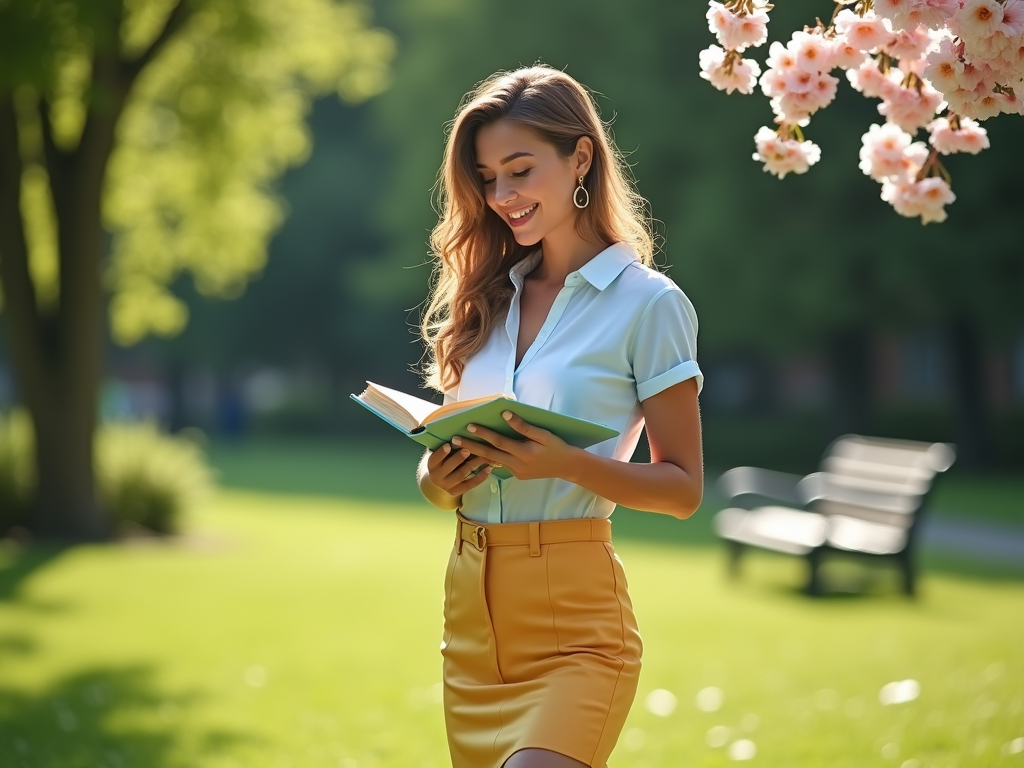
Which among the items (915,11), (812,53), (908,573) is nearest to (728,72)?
(812,53)

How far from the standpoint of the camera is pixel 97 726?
6.85m

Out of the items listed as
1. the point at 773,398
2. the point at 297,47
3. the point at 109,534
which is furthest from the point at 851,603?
the point at 773,398

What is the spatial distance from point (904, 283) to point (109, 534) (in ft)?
49.4

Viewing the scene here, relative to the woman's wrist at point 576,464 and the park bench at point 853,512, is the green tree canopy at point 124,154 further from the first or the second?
the woman's wrist at point 576,464

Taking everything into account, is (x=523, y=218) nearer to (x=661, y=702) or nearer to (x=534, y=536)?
(x=534, y=536)

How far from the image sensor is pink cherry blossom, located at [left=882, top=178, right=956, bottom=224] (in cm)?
413

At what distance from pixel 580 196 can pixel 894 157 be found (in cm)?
124

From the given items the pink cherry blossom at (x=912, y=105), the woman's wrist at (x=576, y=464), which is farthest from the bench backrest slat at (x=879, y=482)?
the woman's wrist at (x=576, y=464)

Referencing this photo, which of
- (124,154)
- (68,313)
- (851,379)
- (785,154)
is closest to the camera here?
(785,154)

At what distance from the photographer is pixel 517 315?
3.62m

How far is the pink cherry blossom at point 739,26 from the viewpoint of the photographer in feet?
12.3

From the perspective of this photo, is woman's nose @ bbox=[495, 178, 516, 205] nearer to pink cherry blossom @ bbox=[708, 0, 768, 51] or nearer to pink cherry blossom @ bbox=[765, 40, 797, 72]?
pink cherry blossom @ bbox=[708, 0, 768, 51]

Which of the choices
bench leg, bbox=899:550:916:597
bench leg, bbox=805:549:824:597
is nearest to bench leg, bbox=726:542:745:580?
bench leg, bbox=805:549:824:597

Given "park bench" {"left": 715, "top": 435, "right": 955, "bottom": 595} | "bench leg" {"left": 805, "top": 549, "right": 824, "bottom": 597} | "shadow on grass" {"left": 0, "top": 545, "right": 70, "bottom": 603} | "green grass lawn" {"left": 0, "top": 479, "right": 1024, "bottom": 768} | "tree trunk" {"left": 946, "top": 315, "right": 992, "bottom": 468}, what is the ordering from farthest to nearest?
"tree trunk" {"left": 946, "top": 315, "right": 992, "bottom": 468}
"bench leg" {"left": 805, "top": 549, "right": 824, "bottom": 597}
"park bench" {"left": 715, "top": 435, "right": 955, "bottom": 595}
"shadow on grass" {"left": 0, "top": 545, "right": 70, "bottom": 603}
"green grass lawn" {"left": 0, "top": 479, "right": 1024, "bottom": 768}
